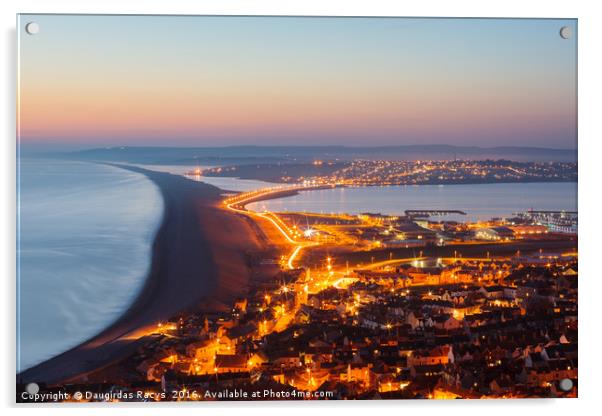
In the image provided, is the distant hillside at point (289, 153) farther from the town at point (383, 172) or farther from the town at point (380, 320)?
the town at point (380, 320)

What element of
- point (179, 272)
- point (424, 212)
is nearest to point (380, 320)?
point (424, 212)

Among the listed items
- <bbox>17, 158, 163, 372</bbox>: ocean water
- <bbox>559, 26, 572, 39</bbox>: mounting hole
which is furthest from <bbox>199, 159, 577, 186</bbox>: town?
<bbox>559, 26, 572, 39</bbox>: mounting hole

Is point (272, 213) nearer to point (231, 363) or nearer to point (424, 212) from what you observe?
point (424, 212)

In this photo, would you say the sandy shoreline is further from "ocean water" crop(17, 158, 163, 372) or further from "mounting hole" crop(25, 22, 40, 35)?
"mounting hole" crop(25, 22, 40, 35)

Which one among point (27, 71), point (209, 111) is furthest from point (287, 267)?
point (27, 71)

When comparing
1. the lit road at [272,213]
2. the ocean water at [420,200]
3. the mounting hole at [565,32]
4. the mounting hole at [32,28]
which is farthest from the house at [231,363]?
the mounting hole at [565,32]

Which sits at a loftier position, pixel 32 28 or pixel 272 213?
pixel 32 28
